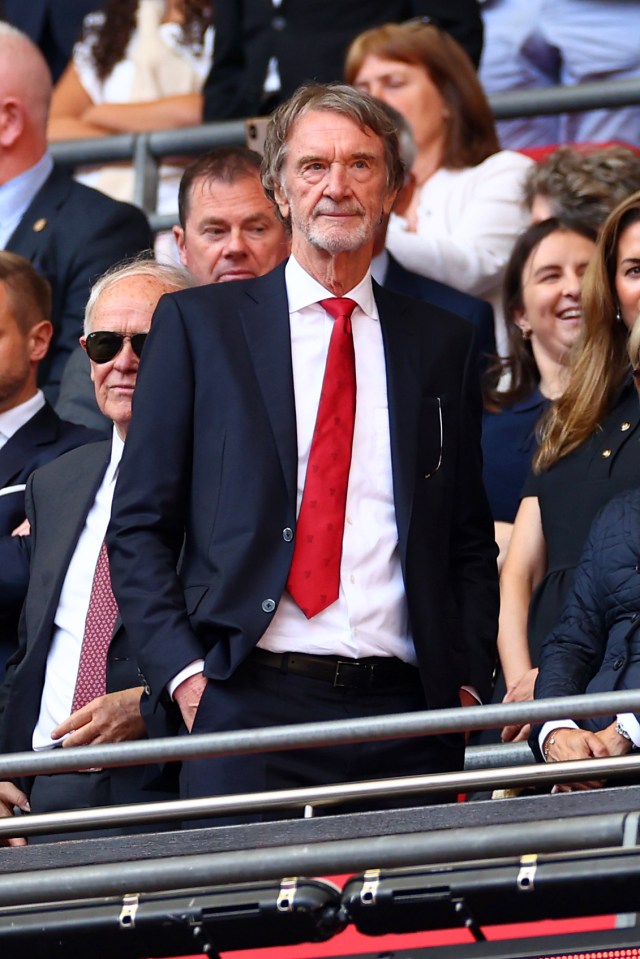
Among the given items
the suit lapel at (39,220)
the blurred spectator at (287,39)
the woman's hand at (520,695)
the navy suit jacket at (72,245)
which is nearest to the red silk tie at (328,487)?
the woman's hand at (520,695)

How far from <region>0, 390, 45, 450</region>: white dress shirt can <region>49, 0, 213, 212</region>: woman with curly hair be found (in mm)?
2821

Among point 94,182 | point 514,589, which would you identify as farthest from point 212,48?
point 514,589

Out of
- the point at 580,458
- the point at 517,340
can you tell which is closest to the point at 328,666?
the point at 580,458

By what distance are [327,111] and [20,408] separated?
1520mm

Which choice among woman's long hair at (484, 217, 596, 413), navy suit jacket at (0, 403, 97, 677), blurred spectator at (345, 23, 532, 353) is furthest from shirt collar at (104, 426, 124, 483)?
blurred spectator at (345, 23, 532, 353)

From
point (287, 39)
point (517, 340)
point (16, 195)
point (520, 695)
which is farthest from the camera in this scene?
point (287, 39)

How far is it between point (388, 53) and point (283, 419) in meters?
3.12

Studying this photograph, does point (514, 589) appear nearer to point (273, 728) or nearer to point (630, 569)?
point (630, 569)

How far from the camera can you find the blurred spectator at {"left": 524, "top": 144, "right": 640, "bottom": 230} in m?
5.63

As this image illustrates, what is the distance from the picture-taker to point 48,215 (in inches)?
262

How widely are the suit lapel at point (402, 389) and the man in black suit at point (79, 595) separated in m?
0.75

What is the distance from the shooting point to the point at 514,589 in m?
4.79

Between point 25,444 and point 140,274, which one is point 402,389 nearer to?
point 140,274

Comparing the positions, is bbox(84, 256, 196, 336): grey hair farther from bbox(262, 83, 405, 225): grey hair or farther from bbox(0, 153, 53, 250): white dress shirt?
bbox(0, 153, 53, 250): white dress shirt
